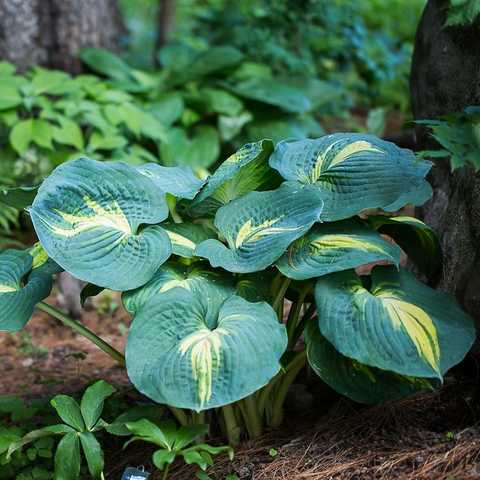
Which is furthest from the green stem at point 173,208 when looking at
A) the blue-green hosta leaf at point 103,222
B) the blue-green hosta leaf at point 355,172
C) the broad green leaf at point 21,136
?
the broad green leaf at point 21,136

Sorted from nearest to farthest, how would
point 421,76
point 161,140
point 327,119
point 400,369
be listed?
1. point 400,369
2. point 421,76
3. point 161,140
4. point 327,119

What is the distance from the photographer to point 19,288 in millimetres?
2137

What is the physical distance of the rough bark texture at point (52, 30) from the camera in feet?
15.9

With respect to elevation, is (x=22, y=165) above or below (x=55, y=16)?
below

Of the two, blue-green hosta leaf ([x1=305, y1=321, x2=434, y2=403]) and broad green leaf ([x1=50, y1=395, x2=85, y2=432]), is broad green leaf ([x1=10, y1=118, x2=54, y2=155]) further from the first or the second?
blue-green hosta leaf ([x1=305, y1=321, x2=434, y2=403])

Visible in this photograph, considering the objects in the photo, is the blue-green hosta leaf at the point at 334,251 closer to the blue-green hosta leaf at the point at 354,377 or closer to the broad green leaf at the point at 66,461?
the blue-green hosta leaf at the point at 354,377

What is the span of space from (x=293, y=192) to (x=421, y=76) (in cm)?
122

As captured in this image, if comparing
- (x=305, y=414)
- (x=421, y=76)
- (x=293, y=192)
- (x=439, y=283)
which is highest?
(x=421, y=76)

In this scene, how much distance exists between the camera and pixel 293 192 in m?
2.06

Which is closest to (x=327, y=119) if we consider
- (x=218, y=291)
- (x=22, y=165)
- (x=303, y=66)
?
(x=303, y=66)

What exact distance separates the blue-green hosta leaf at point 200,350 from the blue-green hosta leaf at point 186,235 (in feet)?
0.58

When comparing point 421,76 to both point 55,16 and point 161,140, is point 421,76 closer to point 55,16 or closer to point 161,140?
point 161,140

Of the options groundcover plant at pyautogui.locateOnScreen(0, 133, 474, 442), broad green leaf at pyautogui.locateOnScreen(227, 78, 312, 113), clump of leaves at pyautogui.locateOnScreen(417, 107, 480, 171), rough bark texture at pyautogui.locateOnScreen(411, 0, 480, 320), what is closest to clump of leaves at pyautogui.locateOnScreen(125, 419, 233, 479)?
groundcover plant at pyautogui.locateOnScreen(0, 133, 474, 442)

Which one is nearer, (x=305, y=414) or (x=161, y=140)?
(x=305, y=414)
